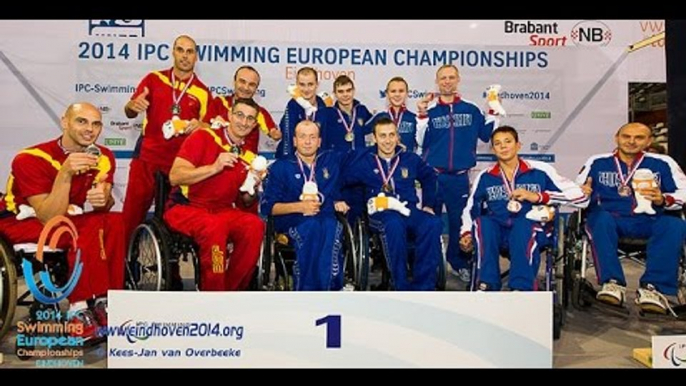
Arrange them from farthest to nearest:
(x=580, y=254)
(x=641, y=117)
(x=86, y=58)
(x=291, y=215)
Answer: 1. (x=641, y=117)
2. (x=86, y=58)
3. (x=580, y=254)
4. (x=291, y=215)

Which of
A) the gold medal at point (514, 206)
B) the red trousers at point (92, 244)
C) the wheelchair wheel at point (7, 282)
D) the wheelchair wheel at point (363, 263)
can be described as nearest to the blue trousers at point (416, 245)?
the wheelchair wheel at point (363, 263)

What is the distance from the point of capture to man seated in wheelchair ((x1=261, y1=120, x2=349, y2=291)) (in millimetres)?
3145

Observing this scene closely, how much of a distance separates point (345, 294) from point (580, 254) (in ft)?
5.07

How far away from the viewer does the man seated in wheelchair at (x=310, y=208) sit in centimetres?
314

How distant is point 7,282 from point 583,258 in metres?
2.77

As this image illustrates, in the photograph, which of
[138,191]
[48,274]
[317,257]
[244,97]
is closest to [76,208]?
[48,274]

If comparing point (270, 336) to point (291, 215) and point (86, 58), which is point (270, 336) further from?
point (86, 58)

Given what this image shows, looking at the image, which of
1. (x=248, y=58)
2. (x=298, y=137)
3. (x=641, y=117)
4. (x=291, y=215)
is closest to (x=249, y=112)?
(x=298, y=137)

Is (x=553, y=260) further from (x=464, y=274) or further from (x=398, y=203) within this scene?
(x=464, y=274)

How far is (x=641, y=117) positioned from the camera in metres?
5.00

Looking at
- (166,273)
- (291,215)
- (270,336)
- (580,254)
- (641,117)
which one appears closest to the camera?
(270,336)

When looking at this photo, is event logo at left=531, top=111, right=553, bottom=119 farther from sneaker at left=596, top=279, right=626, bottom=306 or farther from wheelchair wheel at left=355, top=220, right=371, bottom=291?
wheelchair wheel at left=355, top=220, right=371, bottom=291

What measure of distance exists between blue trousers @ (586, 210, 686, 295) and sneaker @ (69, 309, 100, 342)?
2.50 m

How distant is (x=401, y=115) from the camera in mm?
4145
